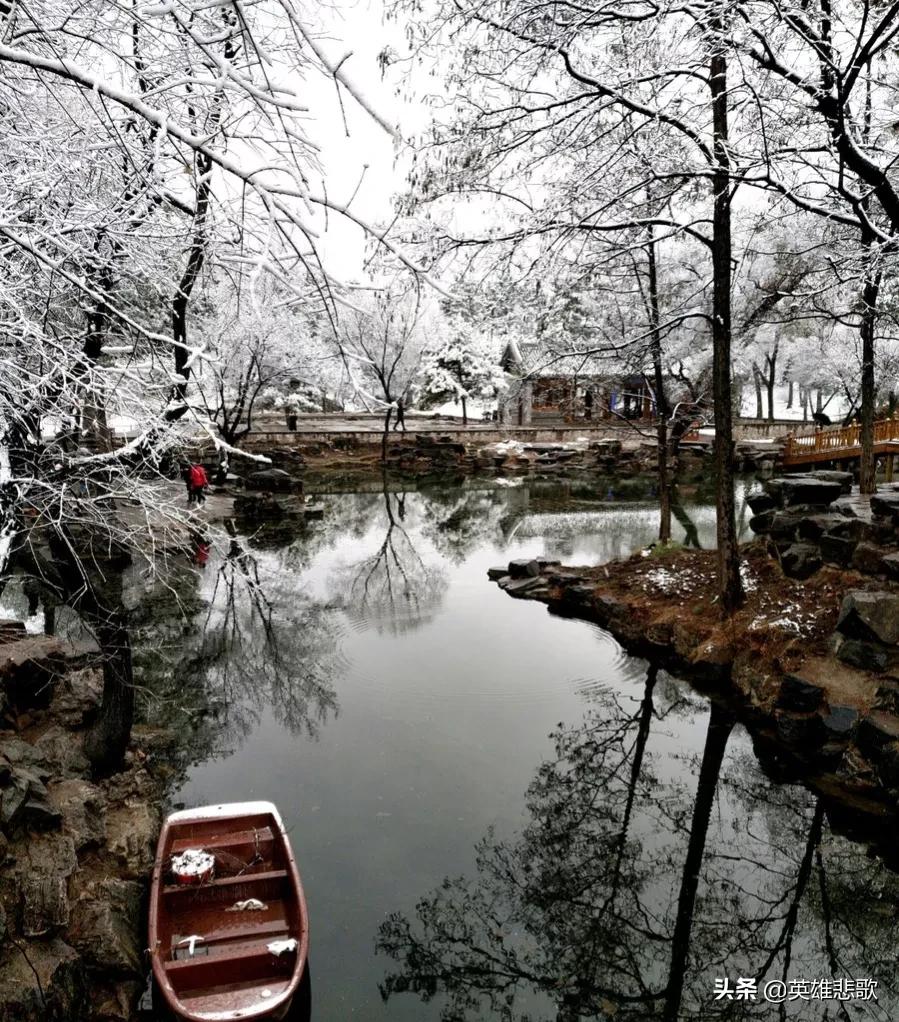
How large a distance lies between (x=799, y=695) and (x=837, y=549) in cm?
319

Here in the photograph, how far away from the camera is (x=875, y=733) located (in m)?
8.35

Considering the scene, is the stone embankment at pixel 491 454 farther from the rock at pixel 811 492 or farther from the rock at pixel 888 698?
the rock at pixel 888 698

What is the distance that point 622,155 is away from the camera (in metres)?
7.88

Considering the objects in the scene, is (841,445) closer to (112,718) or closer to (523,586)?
(523,586)

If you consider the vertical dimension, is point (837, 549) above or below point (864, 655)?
above

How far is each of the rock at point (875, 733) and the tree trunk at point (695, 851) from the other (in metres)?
1.77

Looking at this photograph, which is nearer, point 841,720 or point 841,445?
point 841,720

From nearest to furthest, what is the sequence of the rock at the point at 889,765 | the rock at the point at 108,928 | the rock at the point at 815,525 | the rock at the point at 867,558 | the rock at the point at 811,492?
the rock at the point at 108,928 < the rock at the point at 889,765 < the rock at the point at 867,558 < the rock at the point at 815,525 < the rock at the point at 811,492

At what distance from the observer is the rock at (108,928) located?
17.9 feet

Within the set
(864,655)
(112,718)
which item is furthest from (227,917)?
(864,655)

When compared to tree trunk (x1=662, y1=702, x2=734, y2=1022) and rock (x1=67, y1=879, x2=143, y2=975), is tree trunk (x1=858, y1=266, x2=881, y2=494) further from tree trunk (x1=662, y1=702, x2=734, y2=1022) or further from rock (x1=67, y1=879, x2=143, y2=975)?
rock (x1=67, y1=879, x2=143, y2=975)

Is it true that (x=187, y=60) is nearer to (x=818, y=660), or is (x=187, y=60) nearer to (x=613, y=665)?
(x=818, y=660)

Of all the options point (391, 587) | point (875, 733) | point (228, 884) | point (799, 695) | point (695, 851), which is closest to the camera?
point (228, 884)


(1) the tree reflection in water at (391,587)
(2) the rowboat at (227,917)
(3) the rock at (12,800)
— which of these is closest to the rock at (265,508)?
(1) the tree reflection in water at (391,587)
